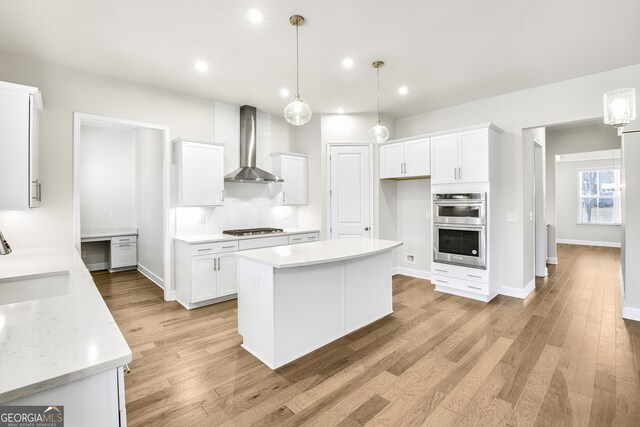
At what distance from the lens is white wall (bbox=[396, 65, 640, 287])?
3.74 meters

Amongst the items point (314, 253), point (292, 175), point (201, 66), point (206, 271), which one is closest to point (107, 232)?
point (206, 271)

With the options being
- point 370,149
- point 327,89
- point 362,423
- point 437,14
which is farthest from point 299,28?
point 362,423

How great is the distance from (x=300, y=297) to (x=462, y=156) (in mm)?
3176

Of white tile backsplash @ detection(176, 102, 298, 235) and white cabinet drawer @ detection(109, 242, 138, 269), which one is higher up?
white tile backsplash @ detection(176, 102, 298, 235)

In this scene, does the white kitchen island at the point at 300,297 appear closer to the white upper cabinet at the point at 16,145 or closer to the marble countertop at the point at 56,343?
the marble countertop at the point at 56,343

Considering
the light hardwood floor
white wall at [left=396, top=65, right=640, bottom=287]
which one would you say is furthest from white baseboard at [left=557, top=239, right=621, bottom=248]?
the light hardwood floor

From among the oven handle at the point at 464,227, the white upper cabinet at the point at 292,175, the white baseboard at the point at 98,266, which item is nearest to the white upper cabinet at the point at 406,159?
the oven handle at the point at 464,227

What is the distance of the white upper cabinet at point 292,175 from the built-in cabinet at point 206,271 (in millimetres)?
1130

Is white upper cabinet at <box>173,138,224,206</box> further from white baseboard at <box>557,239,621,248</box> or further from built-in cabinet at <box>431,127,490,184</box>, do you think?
white baseboard at <box>557,239,621,248</box>

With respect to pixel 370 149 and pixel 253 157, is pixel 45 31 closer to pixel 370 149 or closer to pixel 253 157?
pixel 253 157

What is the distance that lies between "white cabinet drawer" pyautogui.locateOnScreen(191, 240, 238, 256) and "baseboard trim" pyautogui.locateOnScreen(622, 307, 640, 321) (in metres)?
4.80

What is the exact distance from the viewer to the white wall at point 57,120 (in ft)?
10.7

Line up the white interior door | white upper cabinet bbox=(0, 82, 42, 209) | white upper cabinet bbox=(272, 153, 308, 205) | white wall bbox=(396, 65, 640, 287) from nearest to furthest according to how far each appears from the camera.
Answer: white upper cabinet bbox=(0, 82, 42, 209), white wall bbox=(396, 65, 640, 287), white upper cabinet bbox=(272, 153, 308, 205), the white interior door

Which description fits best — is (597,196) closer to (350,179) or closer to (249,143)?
(350,179)
